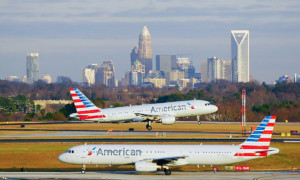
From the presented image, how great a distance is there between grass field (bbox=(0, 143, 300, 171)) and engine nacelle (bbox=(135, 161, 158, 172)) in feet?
21.7

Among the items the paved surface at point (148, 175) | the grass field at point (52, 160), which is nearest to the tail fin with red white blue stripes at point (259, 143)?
the paved surface at point (148, 175)

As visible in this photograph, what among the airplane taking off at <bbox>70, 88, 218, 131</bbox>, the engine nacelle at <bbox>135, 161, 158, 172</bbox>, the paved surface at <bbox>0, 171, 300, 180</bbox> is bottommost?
the paved surface at <bbox>0, 171, 300, 180</bbox>

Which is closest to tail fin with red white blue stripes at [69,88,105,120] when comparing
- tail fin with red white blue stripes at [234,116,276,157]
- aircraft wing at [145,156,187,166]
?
aircraft wing at [145,156,187,166]

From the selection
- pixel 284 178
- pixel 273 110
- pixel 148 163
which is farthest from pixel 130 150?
pixel 273 110

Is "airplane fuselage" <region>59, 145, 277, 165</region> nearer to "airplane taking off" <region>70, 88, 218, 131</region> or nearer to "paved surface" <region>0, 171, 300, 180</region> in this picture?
"paved surface" <region>0, 171, 300, 180</region>

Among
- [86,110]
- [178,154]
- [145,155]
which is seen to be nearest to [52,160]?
[145,155]

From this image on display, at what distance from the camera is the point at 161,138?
93188mm

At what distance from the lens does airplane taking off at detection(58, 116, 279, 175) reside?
211 ft

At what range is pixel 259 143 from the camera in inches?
2530

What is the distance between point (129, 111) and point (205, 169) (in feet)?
117

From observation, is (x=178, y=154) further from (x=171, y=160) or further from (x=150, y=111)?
(x=150, y=111)

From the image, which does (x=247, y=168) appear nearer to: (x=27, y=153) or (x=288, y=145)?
(x=288, y=145)

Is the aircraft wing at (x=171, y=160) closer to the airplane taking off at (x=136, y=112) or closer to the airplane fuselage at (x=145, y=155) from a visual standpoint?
the airplane fuselage at (x=145, y=155)

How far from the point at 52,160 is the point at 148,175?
55.8ft
